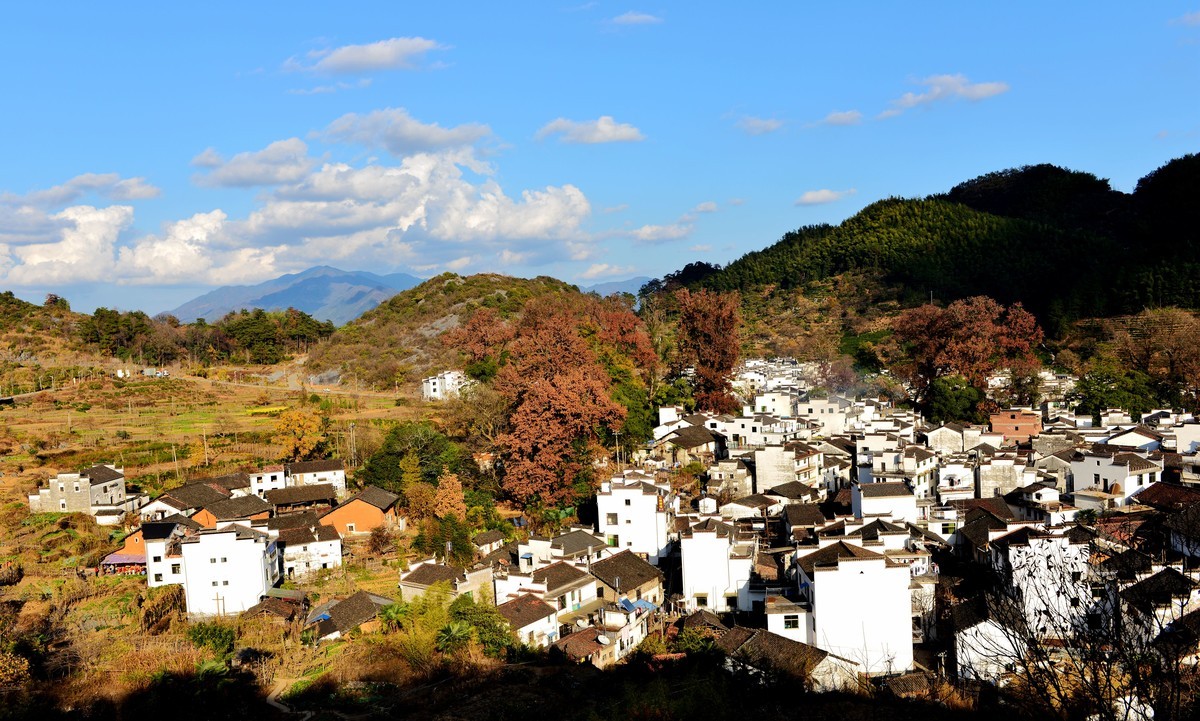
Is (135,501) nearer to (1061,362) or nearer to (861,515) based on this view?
(861,515)

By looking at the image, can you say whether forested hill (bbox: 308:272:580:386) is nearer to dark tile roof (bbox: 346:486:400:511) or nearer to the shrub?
dark tile roof (bbox: 346:486:400:511)

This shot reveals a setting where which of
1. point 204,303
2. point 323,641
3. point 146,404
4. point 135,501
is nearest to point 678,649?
point 323,641

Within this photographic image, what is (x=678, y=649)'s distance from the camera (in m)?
11.7

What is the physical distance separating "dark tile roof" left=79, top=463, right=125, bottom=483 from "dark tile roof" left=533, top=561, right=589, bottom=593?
10.7 m

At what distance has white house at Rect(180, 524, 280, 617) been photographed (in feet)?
46.5

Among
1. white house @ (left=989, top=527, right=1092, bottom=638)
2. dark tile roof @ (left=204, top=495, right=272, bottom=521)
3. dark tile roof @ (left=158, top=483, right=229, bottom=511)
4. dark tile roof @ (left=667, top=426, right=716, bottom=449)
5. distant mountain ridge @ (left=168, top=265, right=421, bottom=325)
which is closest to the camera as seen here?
white house @ (left=989, top=527, right=1092, bottom=638)

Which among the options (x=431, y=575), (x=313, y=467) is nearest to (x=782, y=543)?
(x=431, y=575)

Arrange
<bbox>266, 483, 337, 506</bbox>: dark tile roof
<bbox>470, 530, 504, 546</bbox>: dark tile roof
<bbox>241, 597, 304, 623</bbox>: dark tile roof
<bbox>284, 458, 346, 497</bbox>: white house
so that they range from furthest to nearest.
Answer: <bbox>284, 458, 346, 497</bbox>: white house < <bbox>266, 483, 337, 506</bbox>: dark tile roof < <bbox>470, 530, 504, 546</bbox>: dark tile roof < <bbox>241, 597, 304, 623</bbox>: dark tile roof

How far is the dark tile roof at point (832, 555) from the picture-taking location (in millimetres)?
Answer: 11672

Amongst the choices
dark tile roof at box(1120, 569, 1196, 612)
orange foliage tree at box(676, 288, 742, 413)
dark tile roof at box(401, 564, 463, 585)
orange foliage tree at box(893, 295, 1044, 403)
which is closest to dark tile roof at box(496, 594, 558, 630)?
dark tile roof at box(401, 564, 463, 585)

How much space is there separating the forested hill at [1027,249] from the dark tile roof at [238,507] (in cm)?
3217

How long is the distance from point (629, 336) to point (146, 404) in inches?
665

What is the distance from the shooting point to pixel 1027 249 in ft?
157

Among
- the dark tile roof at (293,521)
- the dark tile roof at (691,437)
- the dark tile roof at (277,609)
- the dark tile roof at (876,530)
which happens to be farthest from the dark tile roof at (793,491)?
the dark tile roof at (277,609)
